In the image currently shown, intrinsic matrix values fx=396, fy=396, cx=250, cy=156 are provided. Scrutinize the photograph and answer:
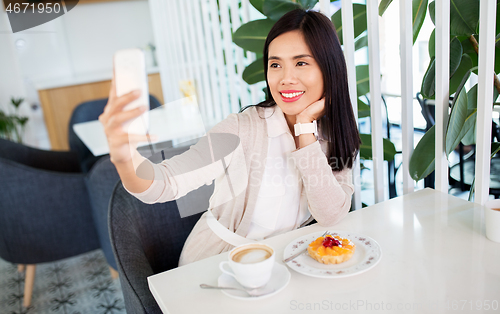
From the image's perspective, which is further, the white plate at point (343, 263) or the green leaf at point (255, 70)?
the green leaf at point (255, 70)

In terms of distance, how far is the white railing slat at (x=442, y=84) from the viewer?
96cm

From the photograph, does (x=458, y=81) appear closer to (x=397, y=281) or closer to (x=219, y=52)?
(x=397, y=281)

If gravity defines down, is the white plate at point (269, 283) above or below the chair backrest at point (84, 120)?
above

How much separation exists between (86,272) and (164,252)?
1227 millimetres

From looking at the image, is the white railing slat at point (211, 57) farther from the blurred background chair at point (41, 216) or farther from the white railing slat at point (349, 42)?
the white railing slat at point (349, 42)

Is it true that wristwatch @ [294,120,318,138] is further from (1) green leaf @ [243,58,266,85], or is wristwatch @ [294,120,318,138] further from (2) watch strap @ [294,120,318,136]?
(1) green leaf @ [243,58,266,85]

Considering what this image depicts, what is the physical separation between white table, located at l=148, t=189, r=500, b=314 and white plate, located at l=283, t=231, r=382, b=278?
14 millimetres

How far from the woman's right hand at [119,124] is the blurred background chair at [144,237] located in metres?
0.26

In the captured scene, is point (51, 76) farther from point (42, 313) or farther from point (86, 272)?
point (42, 313)

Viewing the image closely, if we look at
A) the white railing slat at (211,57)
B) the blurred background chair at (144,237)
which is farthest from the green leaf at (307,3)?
the white railing slat at (211,57)

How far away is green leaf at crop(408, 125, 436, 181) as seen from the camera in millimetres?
1121

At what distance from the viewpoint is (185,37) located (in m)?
2.81

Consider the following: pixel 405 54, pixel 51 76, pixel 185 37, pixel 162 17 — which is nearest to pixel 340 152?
pixel 405 54

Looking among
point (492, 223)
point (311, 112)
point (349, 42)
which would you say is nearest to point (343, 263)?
point (492, 223)
